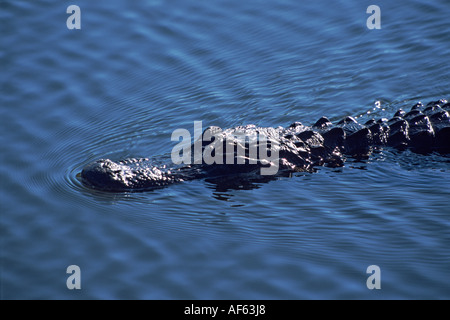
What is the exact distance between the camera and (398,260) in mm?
5516

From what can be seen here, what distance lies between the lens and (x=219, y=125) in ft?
25.7

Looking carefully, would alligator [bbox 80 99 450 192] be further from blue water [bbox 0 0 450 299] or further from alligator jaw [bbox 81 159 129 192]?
blue water [bbox 0 0 450 299]

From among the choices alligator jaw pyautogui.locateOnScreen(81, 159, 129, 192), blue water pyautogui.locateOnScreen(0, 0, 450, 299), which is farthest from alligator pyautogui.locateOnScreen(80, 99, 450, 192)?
blue water pyautogui.locateOnScreen(0, 0, 450, 299)

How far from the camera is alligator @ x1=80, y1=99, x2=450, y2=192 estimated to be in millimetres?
6578

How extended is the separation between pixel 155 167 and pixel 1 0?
4.80 meters

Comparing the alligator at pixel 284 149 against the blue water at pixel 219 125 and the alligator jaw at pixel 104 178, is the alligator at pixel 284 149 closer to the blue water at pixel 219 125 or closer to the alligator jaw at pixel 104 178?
the alligator jaw at pixel 104 178

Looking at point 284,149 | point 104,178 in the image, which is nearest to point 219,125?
point 284,149

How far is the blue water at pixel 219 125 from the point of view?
535 cm

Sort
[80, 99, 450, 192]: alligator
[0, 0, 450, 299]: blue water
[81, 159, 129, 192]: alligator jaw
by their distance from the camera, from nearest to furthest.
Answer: [0, 0, 450, 299]: blue water < [81, 159, 129, 192]: alligator jaw < [80, 99, 450, 192]: alligator

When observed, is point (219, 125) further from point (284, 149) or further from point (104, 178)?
point (104, 178)

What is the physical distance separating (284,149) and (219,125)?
1.18 metres

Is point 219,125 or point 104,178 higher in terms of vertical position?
point 219,125

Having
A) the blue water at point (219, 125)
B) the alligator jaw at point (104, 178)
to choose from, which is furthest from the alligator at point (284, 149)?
the blue water at point (219, 125)

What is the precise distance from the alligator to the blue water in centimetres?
16
